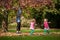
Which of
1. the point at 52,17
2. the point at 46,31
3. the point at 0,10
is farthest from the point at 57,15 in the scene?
the point at 0,10

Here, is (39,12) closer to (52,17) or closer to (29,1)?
(52,17)

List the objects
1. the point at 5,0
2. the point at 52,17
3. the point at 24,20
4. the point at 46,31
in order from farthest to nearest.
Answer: the point at 24,20, the point at 52,17, the point at 46,31, the point at 5,0

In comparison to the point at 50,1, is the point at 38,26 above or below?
below

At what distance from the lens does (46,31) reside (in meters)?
23.0

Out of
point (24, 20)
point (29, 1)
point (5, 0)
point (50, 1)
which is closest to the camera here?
point (5, 0)

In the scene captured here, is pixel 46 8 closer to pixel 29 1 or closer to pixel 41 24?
pixel 41 24

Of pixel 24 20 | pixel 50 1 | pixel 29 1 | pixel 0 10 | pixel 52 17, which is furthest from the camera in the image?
pixel 24 20

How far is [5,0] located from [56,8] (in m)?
18.7

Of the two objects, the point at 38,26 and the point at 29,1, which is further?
the point at 38,26

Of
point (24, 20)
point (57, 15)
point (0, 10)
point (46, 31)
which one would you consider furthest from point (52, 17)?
point (0, 10)

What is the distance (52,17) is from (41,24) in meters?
1.74

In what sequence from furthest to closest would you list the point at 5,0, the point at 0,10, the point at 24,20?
1. the point at 24,20
2. the point at 0,10
3. the point at 5,0

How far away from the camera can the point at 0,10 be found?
505 inches

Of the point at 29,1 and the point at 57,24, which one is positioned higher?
the point at 29,1
